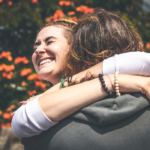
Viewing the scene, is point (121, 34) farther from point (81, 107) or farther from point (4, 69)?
point (4, 69)

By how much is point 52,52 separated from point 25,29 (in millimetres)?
2881

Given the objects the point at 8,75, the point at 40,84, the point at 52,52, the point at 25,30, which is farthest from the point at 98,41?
the point at 25,30

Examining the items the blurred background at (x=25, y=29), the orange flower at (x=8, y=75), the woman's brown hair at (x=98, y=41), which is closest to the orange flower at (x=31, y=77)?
the blurred background at (x=25, y=29)

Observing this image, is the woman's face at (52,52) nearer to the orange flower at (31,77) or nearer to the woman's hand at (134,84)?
the woman's hand at (134,84)

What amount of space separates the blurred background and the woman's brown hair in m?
1.90

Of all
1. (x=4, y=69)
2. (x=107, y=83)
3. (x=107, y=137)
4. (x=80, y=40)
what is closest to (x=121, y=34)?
(x=80, y=40)

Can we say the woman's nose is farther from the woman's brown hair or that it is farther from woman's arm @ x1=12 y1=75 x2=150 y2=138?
woman's arm @ x1=12 y1=75 x2=150 y2=138

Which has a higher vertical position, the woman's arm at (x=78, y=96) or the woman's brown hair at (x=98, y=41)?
the woman's brown hair at (x=98, y=41)

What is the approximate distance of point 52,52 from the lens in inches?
59.4

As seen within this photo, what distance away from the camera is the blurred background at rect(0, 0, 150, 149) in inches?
137

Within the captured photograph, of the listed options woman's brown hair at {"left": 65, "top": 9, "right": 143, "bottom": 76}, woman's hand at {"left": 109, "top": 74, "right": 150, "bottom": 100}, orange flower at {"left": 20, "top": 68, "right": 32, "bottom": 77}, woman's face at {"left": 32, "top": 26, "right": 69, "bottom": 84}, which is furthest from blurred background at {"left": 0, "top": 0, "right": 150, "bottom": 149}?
woman's hand at {"left": 109, "top": 74, "right": 150, "bottom": 100}

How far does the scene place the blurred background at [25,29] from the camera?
3484 mm

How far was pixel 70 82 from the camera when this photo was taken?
1.22 m

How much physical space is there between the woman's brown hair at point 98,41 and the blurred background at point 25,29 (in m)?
1.90
